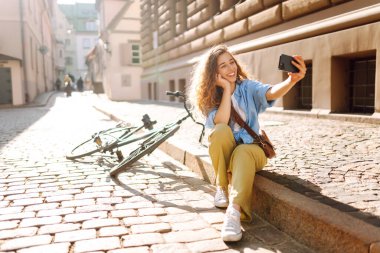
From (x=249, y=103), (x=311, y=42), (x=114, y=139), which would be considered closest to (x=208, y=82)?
(x=249, y=103)

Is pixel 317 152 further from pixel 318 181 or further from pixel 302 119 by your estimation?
pixel 302 119

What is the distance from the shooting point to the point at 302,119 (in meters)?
7.36

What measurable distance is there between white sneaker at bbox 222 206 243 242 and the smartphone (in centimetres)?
102

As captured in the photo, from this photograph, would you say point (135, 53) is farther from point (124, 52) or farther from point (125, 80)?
point (125, 80)

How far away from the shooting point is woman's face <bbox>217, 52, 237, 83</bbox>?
119 inches

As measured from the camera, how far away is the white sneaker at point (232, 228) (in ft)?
7.75

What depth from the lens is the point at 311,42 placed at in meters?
7.36

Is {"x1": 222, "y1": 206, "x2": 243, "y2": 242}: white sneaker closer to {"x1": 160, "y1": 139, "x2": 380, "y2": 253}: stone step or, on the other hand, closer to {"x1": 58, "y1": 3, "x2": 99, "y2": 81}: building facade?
{"x1": 160, "y1": 139, "x2": 380, "y2": 253}: stone step

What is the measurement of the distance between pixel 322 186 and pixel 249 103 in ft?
2.80

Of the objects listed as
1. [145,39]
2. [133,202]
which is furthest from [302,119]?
[145,39]

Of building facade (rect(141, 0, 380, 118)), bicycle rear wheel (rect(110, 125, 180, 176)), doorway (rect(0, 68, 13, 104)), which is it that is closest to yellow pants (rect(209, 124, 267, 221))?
bicycle rear wheel (rect(110, 125, 180, 176))

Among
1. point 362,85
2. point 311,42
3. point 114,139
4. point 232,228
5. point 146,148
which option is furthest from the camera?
point 311,42

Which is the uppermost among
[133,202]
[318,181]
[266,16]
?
[266,16]

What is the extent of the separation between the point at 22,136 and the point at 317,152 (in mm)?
5950
